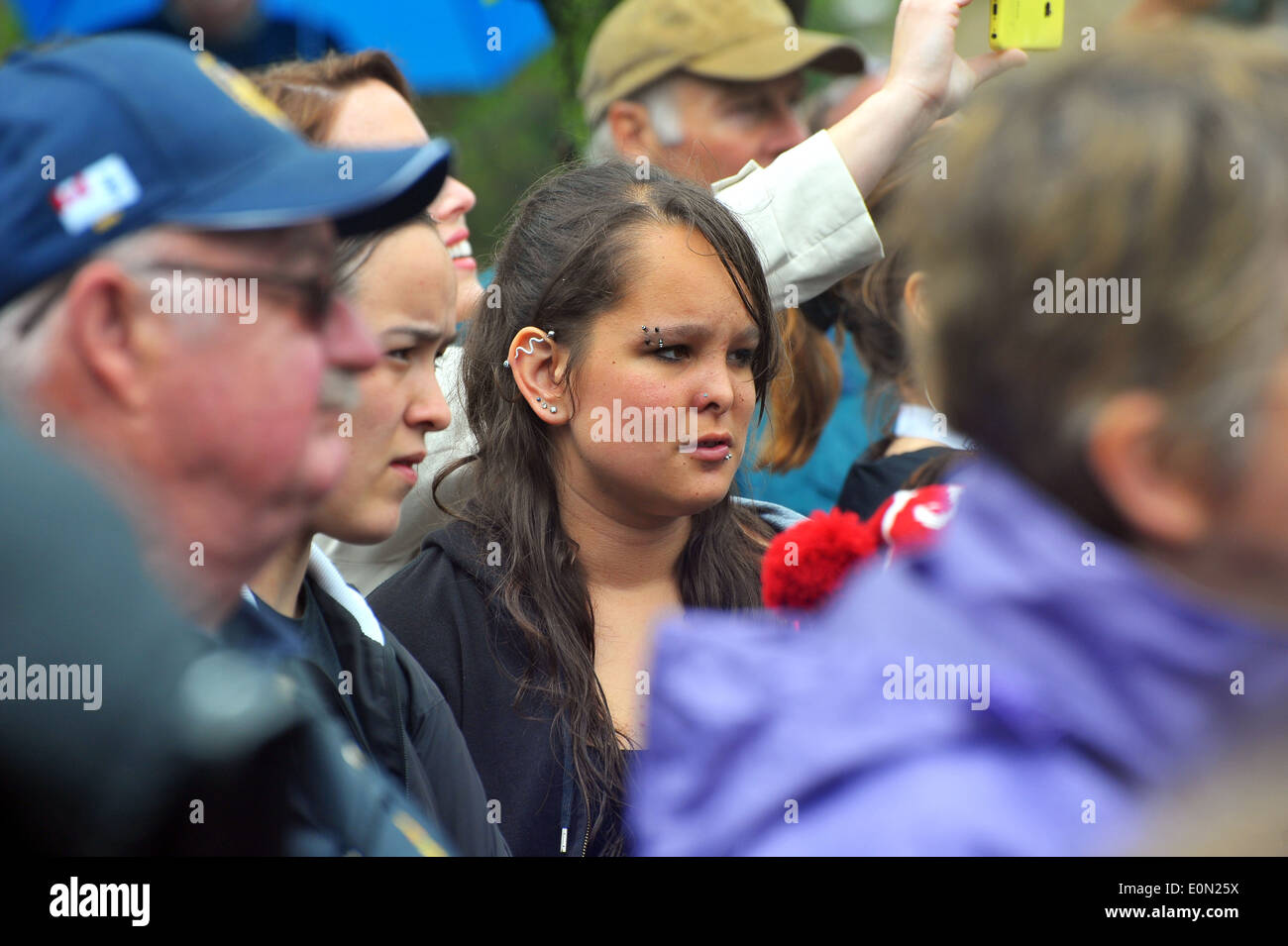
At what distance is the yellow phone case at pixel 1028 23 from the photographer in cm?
327

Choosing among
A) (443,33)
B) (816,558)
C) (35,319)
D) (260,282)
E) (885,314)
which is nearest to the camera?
(35,319)

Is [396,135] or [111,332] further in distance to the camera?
[396,135]

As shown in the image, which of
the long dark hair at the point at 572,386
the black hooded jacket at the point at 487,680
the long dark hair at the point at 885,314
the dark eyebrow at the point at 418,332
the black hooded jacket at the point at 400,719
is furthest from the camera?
the long dark hair at the point at 885,314

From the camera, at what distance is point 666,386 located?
8.95ft

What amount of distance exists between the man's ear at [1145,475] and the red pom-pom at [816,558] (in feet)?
1.78

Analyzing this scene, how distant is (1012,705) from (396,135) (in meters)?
2.42

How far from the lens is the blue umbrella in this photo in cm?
460

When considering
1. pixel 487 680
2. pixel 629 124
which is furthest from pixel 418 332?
pixel 629 124

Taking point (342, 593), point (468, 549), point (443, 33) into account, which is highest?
point (443, 33)

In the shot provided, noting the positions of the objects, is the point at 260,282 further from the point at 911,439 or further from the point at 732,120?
the point at 732,120

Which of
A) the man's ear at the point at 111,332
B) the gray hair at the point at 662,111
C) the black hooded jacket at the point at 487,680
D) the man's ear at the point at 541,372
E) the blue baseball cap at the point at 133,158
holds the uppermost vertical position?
the blue baseball cap at the point at 133,158

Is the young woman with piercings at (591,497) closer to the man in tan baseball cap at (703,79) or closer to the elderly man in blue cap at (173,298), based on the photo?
the elderly man in blue cap at (173,298)

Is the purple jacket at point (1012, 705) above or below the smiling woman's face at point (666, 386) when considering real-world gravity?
above

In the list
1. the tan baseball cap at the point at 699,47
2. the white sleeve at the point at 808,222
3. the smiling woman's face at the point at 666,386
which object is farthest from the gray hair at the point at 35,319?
the tan baseball cap at the point at 699,47
